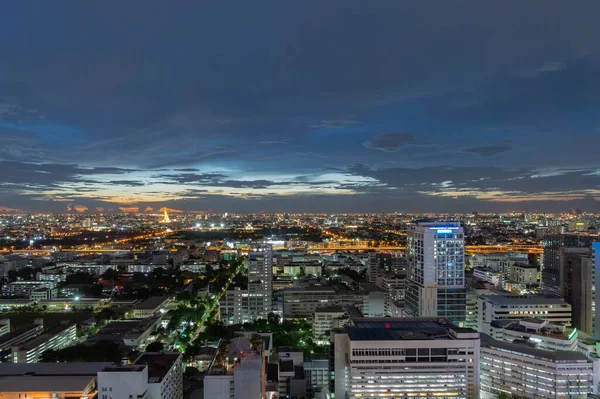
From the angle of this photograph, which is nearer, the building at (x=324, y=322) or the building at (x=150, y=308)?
the building at (x=324, y=322)

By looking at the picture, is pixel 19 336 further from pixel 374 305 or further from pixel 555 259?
pixel 555 259

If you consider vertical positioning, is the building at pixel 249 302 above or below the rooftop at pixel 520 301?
below

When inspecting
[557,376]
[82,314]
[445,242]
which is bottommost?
[82,314]

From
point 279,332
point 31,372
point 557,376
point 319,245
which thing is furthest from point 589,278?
point 319,245

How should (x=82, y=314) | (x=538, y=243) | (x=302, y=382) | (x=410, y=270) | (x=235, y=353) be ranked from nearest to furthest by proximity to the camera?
(x=235, y=353), (x=302, y=382), (x=410, y=270), (x=82, y=314), (x=538, y=243)

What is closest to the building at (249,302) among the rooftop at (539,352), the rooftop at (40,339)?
the rooftop at (40,339)

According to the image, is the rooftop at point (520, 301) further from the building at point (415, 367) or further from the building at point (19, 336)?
the building at point (19, 336)

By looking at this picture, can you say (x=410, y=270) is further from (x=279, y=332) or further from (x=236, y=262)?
(x=236, y=262)
